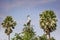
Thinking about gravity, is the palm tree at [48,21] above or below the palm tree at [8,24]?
below

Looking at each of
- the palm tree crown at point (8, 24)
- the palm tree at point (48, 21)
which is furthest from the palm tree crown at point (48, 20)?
the palm tree crown at point (8, 24)

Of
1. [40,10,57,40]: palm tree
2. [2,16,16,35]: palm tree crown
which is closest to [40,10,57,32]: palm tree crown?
[40,10,57,40]: palm tree

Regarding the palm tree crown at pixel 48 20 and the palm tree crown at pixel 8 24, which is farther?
the palm tree crown at pixel 8 24

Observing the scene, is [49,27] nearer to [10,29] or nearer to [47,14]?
[47,14]

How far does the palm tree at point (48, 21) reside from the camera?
3071 inches

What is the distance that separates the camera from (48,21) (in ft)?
261

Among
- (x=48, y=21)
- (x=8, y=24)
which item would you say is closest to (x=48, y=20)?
(x=48, y=21)

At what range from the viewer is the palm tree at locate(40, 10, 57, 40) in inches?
3071

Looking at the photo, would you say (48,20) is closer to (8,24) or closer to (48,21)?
(48,21)

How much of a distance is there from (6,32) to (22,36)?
26.2m

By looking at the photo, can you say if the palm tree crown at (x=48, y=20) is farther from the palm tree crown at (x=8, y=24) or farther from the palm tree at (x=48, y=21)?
the palm tree crown at (x=8, y=24)

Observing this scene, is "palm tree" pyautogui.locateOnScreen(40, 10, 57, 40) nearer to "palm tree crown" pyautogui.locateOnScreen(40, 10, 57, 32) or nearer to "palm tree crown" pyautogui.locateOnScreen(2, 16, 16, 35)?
"palm tree crown" pyautogui.locateOnScreen(40, 10, 57, 32)

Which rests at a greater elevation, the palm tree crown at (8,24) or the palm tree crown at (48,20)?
the palm tree crown at (8,24)

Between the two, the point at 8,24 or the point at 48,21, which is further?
the point at 8,24
